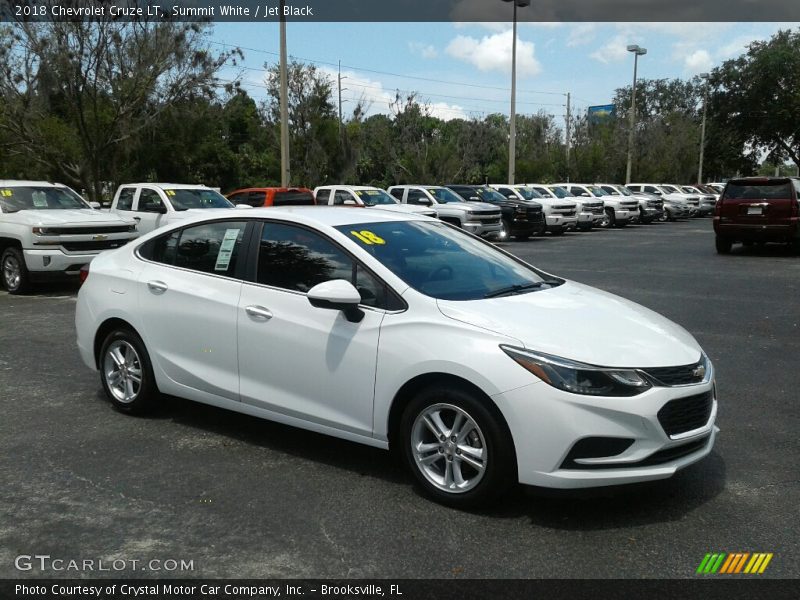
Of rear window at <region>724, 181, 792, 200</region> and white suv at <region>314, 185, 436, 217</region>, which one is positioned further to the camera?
white suv at <region>314, 185, 436, 217</region>

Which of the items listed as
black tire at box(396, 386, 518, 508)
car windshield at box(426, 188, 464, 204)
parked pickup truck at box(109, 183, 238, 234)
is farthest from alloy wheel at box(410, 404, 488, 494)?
car windshield at box(426, 188, 464, 204)

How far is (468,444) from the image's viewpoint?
163 inches

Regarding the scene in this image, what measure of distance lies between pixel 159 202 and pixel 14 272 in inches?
150

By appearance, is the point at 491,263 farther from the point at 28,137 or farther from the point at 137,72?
the point at 28,137

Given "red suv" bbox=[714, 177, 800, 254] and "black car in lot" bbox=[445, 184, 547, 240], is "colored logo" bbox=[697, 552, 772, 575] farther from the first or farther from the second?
"black car in lot" bbox=[445, 184, 547, 240]

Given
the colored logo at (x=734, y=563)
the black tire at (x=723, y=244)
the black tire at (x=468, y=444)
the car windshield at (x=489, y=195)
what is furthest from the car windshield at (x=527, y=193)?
the colored logo at (x=734, y=563)

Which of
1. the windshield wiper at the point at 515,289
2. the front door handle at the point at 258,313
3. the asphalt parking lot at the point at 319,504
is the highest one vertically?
the windshield wiper at the point at 515,289

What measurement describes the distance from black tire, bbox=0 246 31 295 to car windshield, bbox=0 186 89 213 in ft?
2.59

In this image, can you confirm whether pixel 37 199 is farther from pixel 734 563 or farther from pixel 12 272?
pixel 734 563

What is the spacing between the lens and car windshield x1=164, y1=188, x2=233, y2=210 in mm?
15688

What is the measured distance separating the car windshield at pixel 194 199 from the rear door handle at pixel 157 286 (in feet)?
34.0

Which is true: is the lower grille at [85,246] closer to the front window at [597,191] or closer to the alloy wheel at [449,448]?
the alloy wheel at [449,448]

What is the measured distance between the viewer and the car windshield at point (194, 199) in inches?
618

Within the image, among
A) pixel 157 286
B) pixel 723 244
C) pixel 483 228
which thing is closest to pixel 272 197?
pixel 483 228
